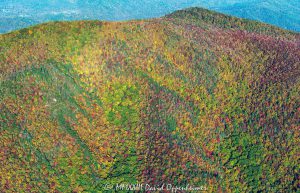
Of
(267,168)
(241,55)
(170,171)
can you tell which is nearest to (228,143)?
(267,168)

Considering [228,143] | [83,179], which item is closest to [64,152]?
[83,179]

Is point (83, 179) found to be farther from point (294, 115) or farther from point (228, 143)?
point (294, 115)

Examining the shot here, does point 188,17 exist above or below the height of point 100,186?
above

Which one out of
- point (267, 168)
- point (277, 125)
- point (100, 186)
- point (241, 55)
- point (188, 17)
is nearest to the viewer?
point (100, 186)

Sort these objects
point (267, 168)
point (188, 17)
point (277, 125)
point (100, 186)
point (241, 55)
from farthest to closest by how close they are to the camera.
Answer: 1. point (188, 17)
2. point (241, 55)
3. point (277, 125)
4. point (267, 168)
5. point (100, 186)

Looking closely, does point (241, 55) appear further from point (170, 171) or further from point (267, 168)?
point (170, 171)

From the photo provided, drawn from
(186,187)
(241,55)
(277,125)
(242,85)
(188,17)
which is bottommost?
(186,187)

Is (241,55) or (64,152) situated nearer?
(64,152)
